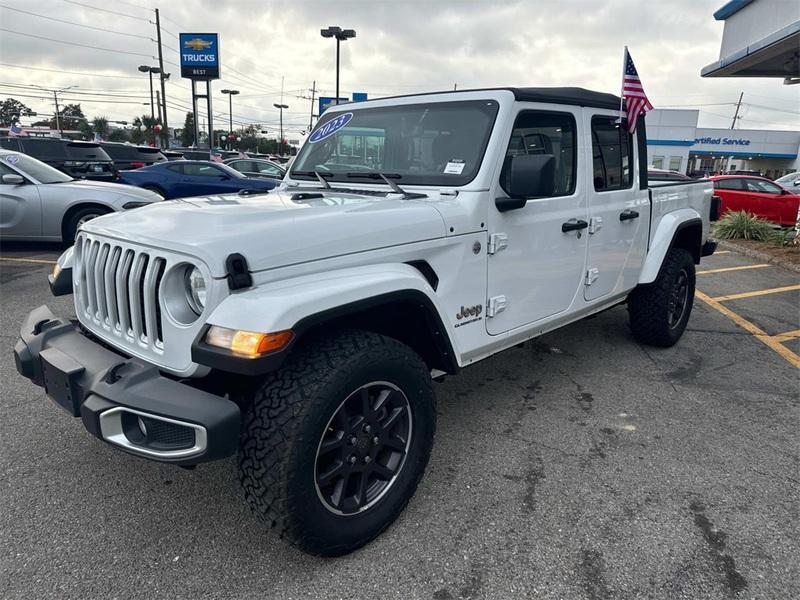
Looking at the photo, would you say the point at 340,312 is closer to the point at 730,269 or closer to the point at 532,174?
the point at 532,174

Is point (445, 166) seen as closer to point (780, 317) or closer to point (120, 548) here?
point (120, 548)

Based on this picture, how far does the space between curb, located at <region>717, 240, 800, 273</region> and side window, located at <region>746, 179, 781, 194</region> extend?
360 centimetres

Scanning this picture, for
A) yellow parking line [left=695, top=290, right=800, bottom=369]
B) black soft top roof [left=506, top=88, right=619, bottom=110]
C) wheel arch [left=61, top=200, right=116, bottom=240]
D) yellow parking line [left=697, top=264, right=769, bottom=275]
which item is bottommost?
yellow parking line [left=697, top=264, right=769, bottom=275]

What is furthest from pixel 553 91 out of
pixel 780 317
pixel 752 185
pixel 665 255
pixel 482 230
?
pixel 752 185

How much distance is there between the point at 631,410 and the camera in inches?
148

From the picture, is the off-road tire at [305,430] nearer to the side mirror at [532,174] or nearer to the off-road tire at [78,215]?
the side mirror at [532,174]

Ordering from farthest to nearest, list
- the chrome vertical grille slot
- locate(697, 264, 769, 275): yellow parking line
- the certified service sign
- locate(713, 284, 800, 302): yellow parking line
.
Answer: the certified service sign → locate(697, 264, 769, 275): yellow parking line → locate(713, 284, 800, 302): yellow parking line → the chrome vertical grille slot

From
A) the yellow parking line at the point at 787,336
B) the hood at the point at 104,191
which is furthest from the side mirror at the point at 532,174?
the hood at the point at 104,191

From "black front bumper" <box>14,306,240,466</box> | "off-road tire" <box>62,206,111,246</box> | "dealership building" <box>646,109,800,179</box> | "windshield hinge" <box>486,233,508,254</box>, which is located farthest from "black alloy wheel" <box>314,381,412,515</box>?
"dealership building" <box>646,109,800,179</box>

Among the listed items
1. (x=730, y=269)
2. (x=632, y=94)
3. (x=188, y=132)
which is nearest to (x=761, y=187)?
(x=730, y=269)

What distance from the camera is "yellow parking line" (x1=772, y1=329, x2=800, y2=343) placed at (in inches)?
213

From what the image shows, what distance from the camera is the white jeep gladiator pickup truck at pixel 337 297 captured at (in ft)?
6.56

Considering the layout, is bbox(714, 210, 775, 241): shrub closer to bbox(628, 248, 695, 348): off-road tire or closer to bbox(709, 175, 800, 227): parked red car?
bbox(709, 175, 800, 227): parked red car

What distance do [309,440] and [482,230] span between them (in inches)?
55.7
